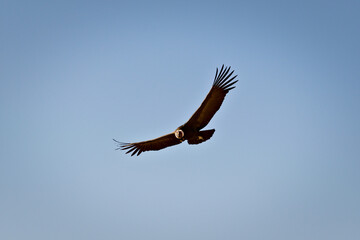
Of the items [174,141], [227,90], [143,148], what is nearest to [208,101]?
[227,90]

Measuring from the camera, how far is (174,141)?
2320cm

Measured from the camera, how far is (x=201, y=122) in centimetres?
2216

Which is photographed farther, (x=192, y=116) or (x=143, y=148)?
(x=143, y=148)

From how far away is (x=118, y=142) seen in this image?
78.0 ft

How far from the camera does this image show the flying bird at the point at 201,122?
21.2 meters

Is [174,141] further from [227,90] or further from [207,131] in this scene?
[227,90]

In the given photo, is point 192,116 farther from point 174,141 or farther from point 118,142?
point 118,142

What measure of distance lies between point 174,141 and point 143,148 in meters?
1.70

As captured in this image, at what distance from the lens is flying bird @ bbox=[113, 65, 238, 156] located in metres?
21.2

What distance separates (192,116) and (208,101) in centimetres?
101

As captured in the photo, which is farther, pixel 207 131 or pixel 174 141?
pixel 174 141
